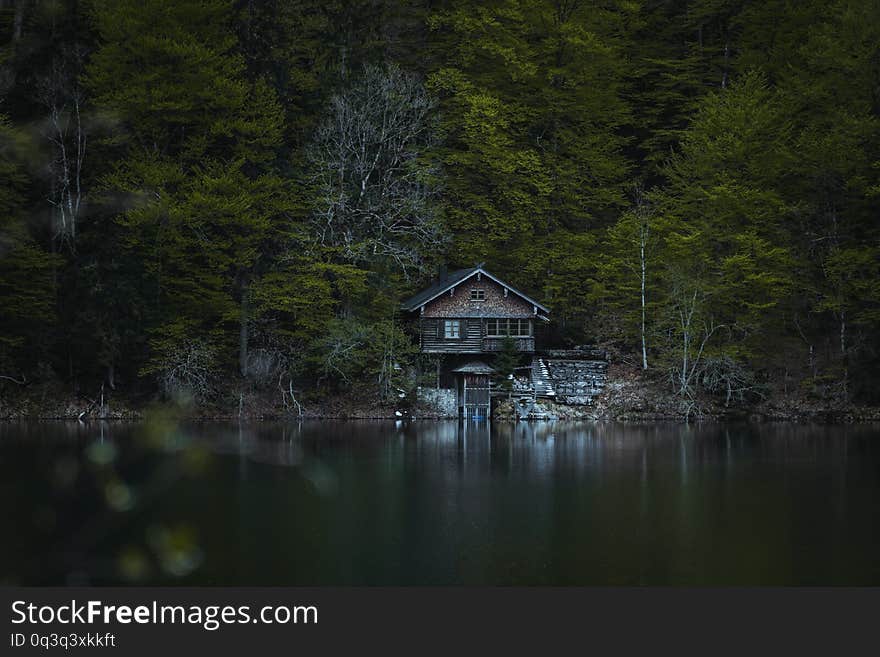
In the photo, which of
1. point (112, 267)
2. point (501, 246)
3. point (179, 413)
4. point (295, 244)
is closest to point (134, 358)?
point (112, 267)

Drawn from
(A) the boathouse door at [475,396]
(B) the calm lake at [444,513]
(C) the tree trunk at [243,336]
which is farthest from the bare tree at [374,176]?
(B) the calm lake at [444,513]

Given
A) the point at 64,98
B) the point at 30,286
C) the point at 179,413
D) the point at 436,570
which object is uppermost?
the point at 64,98

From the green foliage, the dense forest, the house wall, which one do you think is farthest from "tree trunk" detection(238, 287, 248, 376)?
the house wall

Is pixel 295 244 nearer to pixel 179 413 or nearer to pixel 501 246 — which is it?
pixel 501 246

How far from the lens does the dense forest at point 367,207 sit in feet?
162

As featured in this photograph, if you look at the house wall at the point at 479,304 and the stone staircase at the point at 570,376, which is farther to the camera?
the house wall at the point at 479,304

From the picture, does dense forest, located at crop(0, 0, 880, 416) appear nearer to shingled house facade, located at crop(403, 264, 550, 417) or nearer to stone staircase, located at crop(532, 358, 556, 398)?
shingled house facade, located at crop(403, 264, 550, 417)

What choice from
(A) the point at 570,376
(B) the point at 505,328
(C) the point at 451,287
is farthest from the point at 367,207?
(A) the point at 570,376

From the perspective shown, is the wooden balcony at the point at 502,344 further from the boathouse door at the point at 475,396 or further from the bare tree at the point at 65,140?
the bare tree at the point at 65,140

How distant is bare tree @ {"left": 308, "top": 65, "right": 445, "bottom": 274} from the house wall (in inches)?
102

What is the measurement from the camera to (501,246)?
59906mm

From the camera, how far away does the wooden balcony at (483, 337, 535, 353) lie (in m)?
52.2

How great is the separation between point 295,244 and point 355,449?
751 inches

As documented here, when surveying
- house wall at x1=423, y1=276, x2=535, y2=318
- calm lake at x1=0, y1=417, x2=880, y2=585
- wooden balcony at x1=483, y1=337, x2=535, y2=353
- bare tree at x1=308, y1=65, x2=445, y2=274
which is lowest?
calm lake at x1=0, y1=417, x2=880, y2=585
